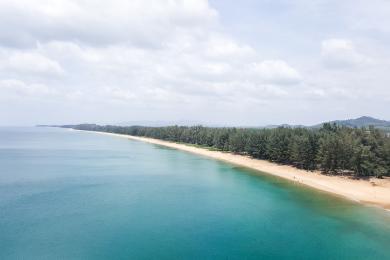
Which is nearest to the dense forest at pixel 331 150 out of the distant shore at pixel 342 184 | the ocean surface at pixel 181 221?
the distant shore at pixel 342 184

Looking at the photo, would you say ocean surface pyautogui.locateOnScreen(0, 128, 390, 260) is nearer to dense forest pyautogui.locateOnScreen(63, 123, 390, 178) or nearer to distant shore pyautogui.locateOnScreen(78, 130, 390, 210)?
distant shore pyautogui.locateOnScreen(78, 130, 390, 210)

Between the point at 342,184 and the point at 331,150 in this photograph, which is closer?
the point at 342,184

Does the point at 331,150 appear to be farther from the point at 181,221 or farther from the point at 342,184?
the point at 181,221

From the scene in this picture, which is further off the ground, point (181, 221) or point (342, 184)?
point (342, 184)

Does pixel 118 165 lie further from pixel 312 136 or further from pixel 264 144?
pixel 312 136

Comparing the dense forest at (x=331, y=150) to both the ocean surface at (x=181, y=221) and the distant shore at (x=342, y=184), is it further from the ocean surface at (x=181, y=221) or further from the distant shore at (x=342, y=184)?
the ocean surface at (x=181, y=221)

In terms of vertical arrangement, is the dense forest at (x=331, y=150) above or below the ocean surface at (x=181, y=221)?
above

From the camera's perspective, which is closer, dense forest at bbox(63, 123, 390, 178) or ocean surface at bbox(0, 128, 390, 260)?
ocean surface at bbox(0, 128, 390, 260)

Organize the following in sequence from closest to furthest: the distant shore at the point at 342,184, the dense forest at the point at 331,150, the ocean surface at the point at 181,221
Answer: the ocean surface at the point at 181,221, the distant shore at the point at 342,184, the dense forest at the point at 331,150

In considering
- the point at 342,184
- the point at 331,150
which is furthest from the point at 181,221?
the point at 331,150

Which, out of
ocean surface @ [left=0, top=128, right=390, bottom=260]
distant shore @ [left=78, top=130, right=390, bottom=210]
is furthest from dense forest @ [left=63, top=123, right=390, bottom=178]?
ocean surface @ [left=0, top=128, right=390, bottom=260]
